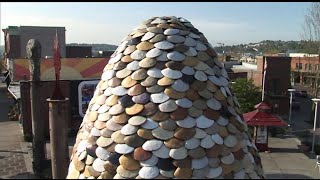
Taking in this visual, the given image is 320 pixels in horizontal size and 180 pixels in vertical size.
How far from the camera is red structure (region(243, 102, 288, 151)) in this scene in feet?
57.6

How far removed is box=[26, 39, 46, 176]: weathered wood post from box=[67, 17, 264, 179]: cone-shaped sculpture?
9.05 meters

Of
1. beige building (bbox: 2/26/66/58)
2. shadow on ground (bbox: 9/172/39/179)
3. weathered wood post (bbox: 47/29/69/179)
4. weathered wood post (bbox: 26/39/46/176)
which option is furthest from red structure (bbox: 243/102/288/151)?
beige building (bbox: 2/26/66/58)

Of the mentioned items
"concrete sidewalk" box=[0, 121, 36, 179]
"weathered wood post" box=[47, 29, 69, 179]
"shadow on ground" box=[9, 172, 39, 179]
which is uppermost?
"weathered wood post" box=[47, 29, 69, 179]

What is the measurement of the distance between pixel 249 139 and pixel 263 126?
14.0 meters

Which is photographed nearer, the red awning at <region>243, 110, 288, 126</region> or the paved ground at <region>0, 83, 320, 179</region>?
the paved ground at <region>0, 83, 320, 179</region>

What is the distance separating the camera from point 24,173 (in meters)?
14.3

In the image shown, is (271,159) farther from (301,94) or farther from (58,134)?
(301,94)

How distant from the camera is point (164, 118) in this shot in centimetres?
387

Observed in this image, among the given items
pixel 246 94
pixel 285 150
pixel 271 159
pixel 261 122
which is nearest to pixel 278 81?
pixel 246 94

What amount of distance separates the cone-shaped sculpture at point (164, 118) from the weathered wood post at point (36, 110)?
29.7ft

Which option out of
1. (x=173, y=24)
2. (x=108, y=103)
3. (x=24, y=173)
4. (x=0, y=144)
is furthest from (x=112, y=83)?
(x=0, y=144)

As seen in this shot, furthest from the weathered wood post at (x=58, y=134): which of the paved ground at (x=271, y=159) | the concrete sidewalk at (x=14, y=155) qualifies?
the paved ground at (x=271, y=159)

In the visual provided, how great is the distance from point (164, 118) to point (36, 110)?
32.4ft

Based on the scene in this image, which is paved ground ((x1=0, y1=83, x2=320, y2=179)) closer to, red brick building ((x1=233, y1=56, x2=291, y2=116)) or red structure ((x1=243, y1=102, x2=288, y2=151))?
red structure ((x1=243, y1=102, x2=288, y2=151))
